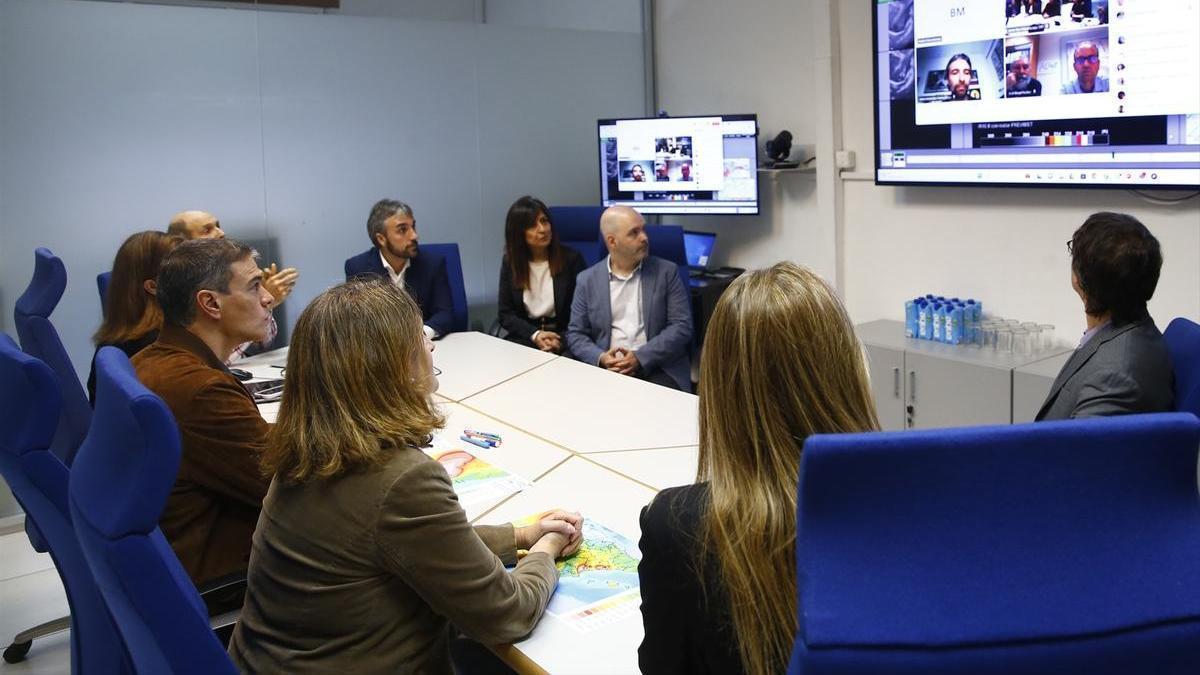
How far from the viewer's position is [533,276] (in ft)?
16.6

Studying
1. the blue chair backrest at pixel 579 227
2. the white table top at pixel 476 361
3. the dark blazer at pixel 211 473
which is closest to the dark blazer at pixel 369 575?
the dark blazer at pixel 211 473

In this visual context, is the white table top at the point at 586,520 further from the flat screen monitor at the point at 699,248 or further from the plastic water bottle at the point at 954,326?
the flat screen monitor at the point at 699,248

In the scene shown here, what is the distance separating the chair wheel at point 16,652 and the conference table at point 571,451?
1.01 meters

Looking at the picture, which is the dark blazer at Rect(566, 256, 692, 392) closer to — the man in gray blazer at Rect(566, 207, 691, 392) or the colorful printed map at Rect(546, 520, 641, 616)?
the man in gray blazer at Rect(566, 207, 691, 392)

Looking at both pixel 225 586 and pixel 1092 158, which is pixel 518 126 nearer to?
pixel 1092 158

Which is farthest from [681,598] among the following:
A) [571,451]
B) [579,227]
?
[579,227]

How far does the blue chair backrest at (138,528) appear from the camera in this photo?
125 cm

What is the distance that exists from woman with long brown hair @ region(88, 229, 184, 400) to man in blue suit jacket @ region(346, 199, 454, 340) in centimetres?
149

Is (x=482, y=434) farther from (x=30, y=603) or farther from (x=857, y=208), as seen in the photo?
(x=857, y=208)

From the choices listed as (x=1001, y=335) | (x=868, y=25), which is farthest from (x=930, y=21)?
(x=1001, y=335)

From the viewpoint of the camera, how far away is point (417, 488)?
162cm

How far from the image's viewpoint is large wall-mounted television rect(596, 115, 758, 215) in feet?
18.1

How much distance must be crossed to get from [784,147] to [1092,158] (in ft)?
5.18

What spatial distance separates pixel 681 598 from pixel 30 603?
324 cm
